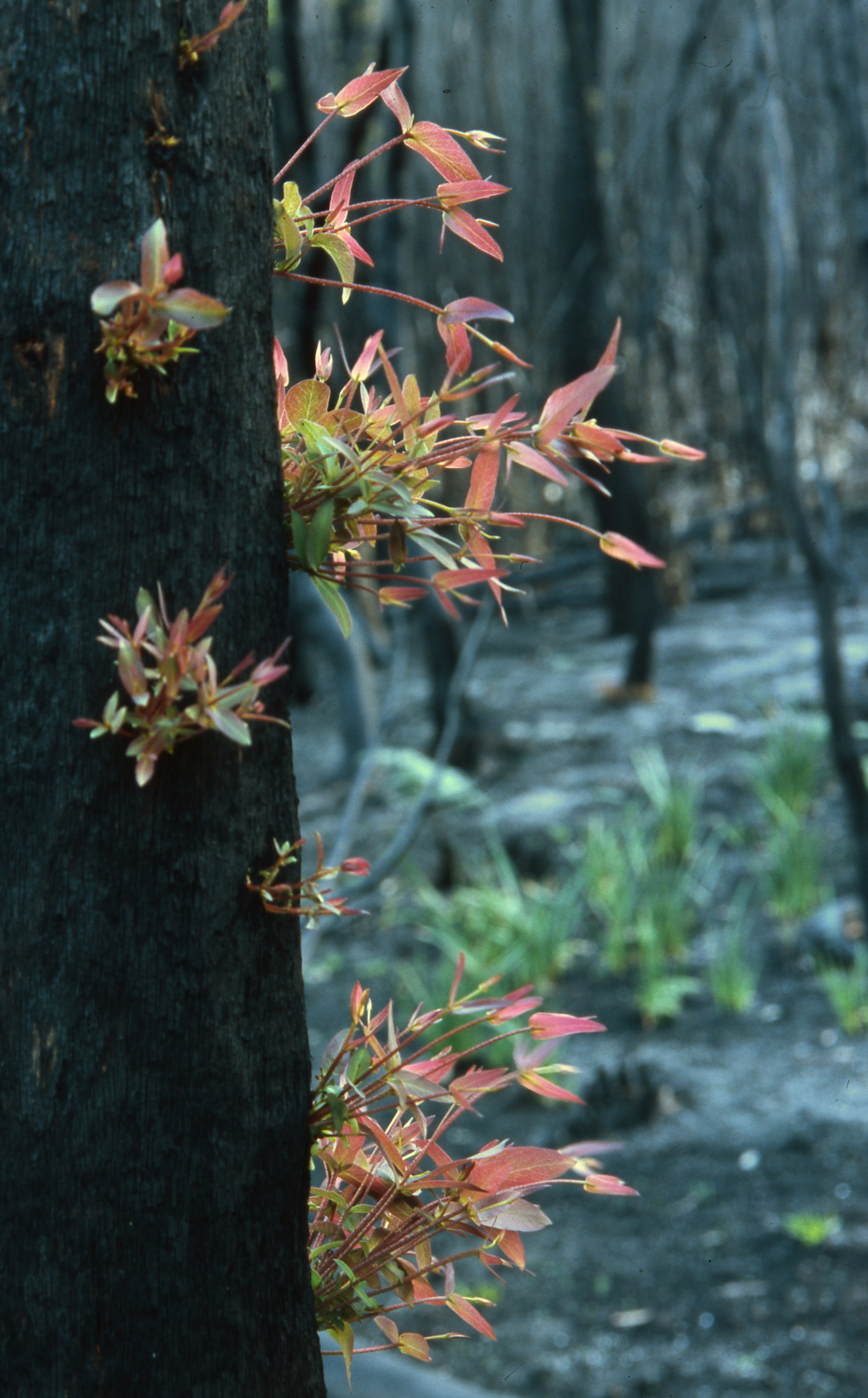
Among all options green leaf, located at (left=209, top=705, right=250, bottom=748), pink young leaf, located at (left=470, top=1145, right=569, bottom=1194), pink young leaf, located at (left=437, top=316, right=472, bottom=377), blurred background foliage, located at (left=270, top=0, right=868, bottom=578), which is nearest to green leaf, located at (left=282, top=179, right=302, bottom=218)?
pink young leaf, located at (left=437, top=316, right=472, bottom=377)

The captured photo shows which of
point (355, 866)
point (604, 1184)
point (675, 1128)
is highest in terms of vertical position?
point (355, 866)

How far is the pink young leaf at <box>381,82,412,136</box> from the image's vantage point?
0.69 m

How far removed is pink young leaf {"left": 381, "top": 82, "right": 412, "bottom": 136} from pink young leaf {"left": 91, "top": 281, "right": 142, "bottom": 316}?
0.24 meters

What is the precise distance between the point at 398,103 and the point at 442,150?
0.12ft

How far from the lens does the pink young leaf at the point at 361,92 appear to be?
27.1 inches

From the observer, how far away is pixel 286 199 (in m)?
0.72

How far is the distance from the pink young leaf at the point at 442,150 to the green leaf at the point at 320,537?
0.77ft

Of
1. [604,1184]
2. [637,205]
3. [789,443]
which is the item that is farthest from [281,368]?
[637,205]

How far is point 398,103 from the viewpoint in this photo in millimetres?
702

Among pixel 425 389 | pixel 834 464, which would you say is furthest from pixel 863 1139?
pixel 834 464

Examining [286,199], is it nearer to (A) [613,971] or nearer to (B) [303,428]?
(B) [303,428]

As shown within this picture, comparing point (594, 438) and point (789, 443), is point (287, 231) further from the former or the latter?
point (789, 443)

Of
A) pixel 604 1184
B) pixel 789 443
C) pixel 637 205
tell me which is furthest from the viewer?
pixel 637 205

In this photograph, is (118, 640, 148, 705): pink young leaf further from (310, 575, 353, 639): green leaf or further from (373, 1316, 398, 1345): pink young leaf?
(373, 1316, 398, 1345): pink young leaf
